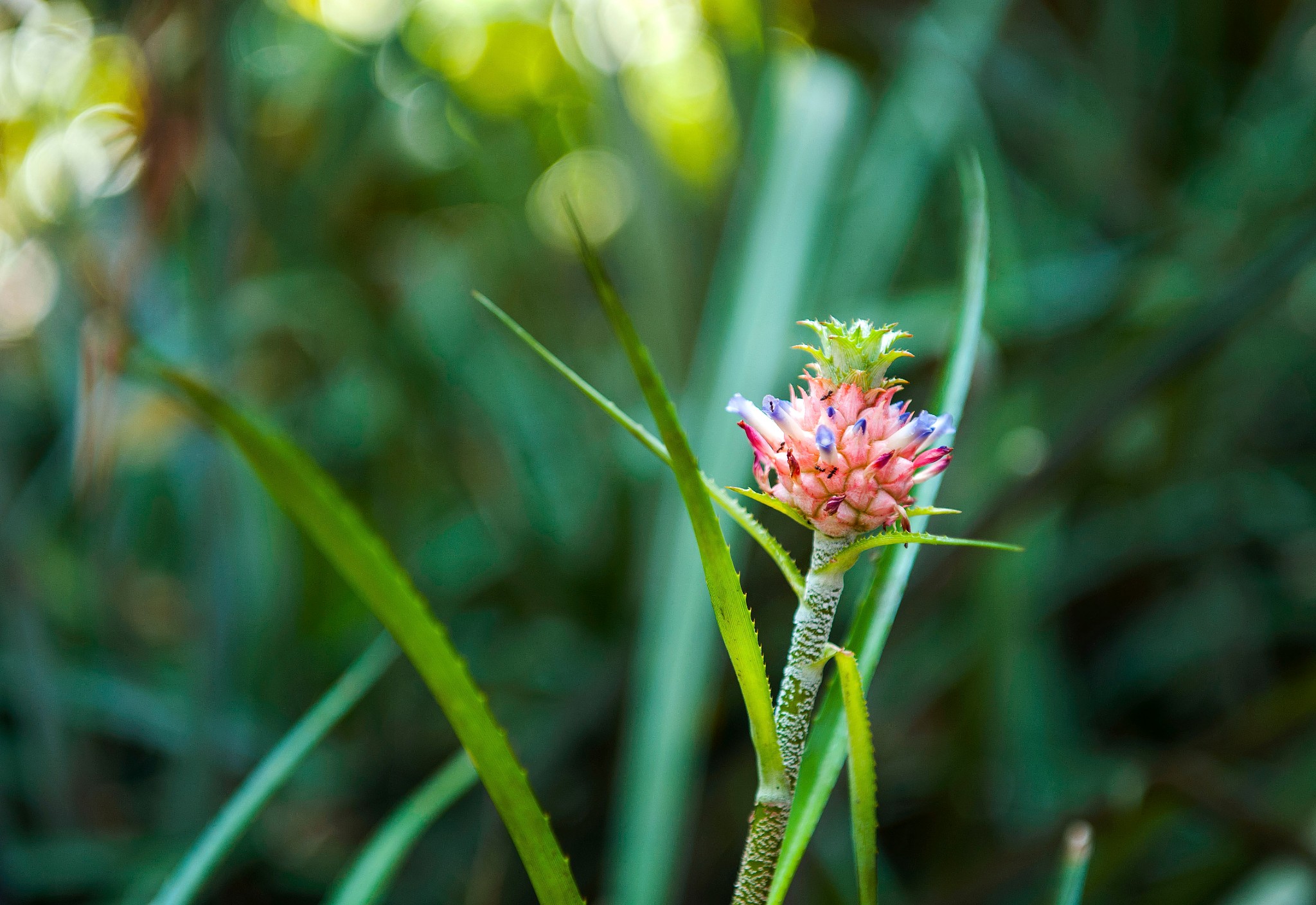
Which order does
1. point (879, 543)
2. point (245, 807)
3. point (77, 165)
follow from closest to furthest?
1. point (879, 543)
2. point (245, 807)
3. point (77, 165)

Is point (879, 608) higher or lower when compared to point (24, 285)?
lower

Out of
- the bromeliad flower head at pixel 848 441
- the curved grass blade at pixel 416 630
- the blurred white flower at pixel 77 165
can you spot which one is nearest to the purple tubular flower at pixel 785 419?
the bromeliad flower head at pixel 848 441

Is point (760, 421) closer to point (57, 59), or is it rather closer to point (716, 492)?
point (716, 492)

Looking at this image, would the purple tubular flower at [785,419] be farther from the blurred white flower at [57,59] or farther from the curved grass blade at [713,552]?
the blurred white flower at [57,59]

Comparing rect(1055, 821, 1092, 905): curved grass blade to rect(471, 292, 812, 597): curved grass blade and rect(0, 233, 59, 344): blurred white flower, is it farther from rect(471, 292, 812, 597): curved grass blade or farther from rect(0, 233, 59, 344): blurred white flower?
rect(0, 233, 59, 344): blurred white flower

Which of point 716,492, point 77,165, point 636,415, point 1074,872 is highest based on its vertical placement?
point 77,165

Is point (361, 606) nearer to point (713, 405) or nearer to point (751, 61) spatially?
point (713, 405)

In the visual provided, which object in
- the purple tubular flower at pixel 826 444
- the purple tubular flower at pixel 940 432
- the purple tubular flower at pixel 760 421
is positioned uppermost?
the purple tubular flower at pixel 760 421

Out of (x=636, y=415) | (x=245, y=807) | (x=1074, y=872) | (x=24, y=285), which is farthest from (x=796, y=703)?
(x=24, y=285)
